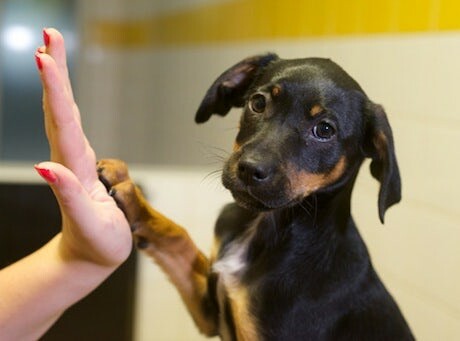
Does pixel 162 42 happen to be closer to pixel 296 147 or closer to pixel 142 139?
pixel 142 139

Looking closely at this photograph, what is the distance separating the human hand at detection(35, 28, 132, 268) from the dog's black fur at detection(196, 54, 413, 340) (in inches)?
10.1

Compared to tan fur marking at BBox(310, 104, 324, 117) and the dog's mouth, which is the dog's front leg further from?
tan fur marking at BBox(310, 104, 324, 117)

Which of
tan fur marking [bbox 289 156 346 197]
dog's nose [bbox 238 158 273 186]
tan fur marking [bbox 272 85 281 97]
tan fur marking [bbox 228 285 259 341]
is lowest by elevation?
tan fur marking [bbox 228 285 259 341]

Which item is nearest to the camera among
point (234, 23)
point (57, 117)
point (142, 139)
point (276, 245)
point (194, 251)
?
point (57, 117)

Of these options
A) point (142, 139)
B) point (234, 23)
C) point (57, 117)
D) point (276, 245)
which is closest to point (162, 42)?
point (142, 139)

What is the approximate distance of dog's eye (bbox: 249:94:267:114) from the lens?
57.1 inches

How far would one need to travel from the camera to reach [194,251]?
5.31 feet

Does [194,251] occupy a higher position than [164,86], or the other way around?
[194,251]

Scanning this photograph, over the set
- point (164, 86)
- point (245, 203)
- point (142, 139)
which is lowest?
point (142, 139)

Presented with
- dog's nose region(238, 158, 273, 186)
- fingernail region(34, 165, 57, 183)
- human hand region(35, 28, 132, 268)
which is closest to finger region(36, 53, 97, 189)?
human hand region(35, 28, 132, 268)

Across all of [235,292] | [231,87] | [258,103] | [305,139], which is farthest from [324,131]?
[235,292]

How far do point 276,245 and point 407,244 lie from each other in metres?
0.54

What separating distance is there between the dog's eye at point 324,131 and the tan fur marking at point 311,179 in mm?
58

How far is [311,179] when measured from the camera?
141 cm
